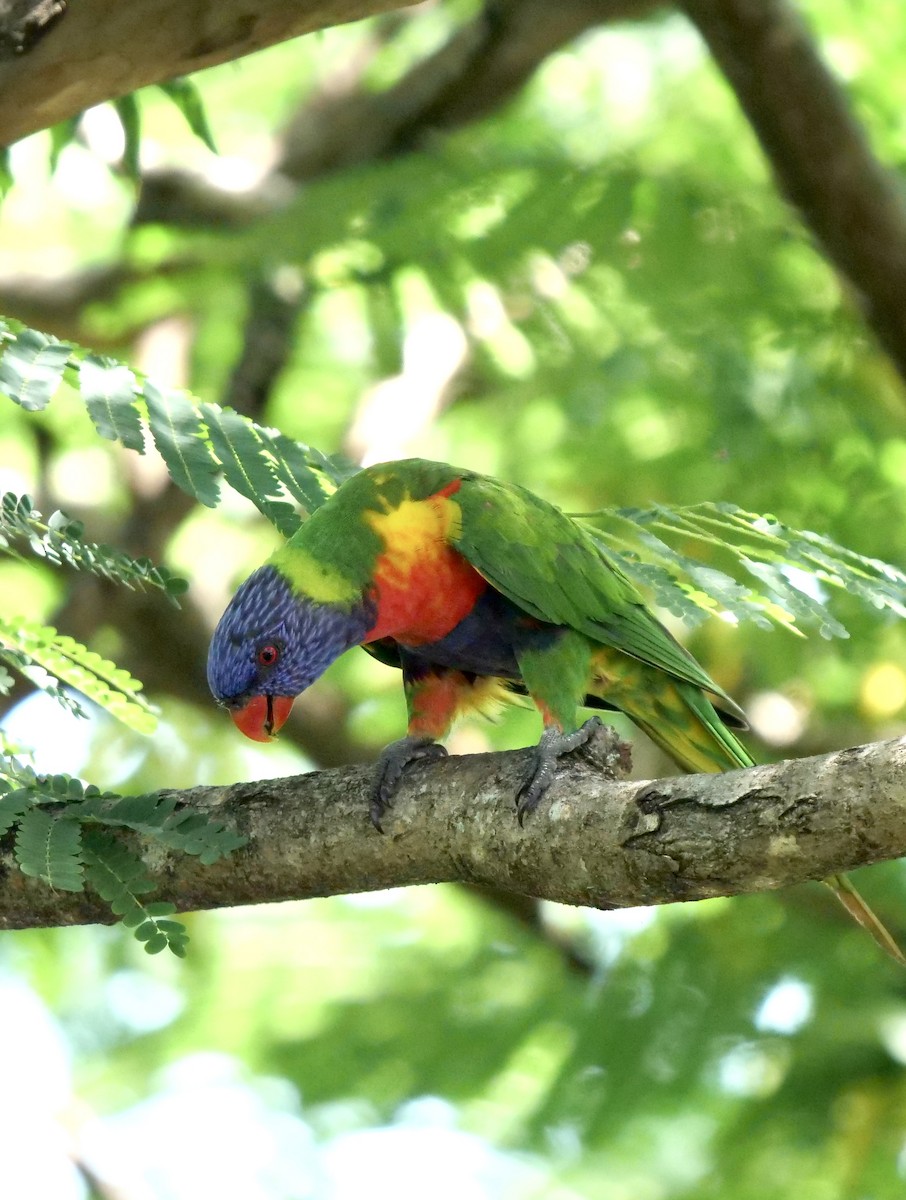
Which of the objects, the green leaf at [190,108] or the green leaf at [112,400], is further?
the green leaf at [190,108]

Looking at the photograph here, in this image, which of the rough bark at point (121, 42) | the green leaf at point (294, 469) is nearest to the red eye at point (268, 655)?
the green leaf at point (294, 469)

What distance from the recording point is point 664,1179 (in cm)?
536

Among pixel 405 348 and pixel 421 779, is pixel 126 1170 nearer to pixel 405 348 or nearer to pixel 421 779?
pixel 405 348

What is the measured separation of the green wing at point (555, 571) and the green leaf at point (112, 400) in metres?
1.03

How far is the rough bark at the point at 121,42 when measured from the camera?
295cm

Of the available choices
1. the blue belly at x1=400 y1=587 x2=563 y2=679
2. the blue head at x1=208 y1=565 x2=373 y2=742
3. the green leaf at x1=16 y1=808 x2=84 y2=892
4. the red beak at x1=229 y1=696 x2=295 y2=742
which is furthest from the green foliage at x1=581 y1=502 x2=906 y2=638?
the green leaf at x1=16 y1=808 x2=84 y2=892

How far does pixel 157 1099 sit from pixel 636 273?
189 inches

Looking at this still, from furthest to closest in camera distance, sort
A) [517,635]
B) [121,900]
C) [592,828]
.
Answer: [517,635] < [121,900] < [592,828]

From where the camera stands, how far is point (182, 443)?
2666 mm

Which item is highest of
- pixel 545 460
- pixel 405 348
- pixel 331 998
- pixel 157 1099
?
pixel 405 348

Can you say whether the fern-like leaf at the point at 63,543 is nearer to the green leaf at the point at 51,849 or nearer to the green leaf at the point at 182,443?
the green leaf at the point at 182,443

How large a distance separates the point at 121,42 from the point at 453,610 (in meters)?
1.56

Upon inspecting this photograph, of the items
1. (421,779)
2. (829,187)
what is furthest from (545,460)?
(421,779)

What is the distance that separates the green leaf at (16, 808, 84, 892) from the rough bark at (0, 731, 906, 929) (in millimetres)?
167
